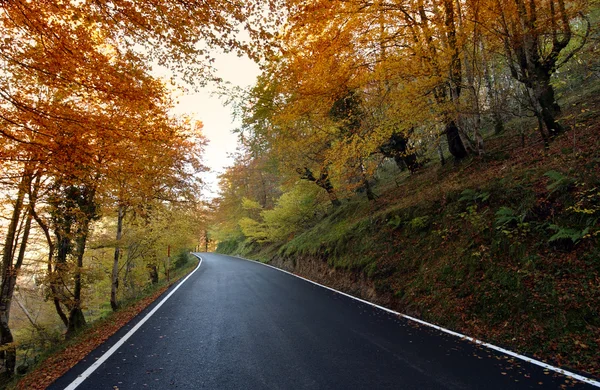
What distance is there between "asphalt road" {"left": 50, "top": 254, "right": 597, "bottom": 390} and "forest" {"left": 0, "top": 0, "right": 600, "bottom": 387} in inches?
39.4

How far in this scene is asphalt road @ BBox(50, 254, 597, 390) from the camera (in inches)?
143

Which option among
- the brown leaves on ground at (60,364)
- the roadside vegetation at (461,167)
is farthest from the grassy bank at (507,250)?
the brown leaves on ground at (60,364)

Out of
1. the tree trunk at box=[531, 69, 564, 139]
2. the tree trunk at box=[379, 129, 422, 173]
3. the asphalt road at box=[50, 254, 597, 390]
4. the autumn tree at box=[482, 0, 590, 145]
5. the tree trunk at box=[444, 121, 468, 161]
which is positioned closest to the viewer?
the asphalt road at box=[50, 254, 597, 390]

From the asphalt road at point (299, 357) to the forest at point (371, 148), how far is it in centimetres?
100

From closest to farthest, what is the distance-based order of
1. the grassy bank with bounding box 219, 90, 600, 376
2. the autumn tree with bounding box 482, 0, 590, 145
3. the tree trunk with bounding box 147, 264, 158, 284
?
the grassy bank with bounding box 219, 90, 600, 376
the autumn tree with bounding box 482, 0, 590, 145
the tree trunk with bounding box 147, 264, 158, 284

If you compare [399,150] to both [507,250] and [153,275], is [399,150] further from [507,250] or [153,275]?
[153,275]

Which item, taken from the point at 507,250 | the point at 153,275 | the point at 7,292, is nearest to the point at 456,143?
the point at 507,250

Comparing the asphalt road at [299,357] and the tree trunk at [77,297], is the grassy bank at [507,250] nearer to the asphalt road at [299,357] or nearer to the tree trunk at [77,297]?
the asphalt road at [299,357]

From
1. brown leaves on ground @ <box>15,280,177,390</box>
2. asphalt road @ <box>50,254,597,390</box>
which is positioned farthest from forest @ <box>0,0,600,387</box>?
brown leaves on ground @ <box>15,280,177,390</box>

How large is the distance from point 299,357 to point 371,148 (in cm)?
833

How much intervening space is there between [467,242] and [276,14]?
21.9ft

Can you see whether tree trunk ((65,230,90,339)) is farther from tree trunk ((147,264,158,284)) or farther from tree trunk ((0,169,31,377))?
tree trunk ((147,264,158,284))

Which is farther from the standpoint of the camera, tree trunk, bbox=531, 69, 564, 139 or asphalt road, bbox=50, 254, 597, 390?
tree trunk, bbox=531, 69, 564, 139

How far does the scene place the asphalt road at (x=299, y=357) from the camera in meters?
3.62
